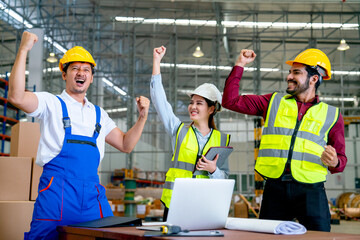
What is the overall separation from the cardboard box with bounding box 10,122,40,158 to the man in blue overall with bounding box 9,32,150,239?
213 centimetres

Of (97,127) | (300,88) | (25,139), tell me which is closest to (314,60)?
(300,88)

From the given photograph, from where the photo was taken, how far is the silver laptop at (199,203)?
216 centimetres

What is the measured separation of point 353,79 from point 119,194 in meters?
16.4

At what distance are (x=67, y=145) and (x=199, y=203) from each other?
1.06 m

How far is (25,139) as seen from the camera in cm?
516

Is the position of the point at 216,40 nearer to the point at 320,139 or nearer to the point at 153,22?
the point at 153,22

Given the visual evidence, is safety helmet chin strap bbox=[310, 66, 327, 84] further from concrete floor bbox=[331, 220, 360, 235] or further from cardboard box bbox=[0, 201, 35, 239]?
concrete floor bbox=[331, 220, 360, 235]

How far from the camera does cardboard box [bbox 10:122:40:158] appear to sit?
16.6ft

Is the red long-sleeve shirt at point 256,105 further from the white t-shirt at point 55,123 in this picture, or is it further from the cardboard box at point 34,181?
the cardboard box at point 34,181

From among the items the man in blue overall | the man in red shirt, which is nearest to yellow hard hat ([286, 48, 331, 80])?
the man in red shirt

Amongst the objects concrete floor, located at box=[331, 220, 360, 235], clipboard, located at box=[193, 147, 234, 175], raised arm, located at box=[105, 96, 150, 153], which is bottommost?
concrete floor, located at box=[331, 220, 360, 235]

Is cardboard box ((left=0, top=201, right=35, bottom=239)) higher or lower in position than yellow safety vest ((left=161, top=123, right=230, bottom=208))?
lower

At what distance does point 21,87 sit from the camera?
2592mm

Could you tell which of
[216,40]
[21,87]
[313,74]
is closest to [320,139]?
[313,74]
